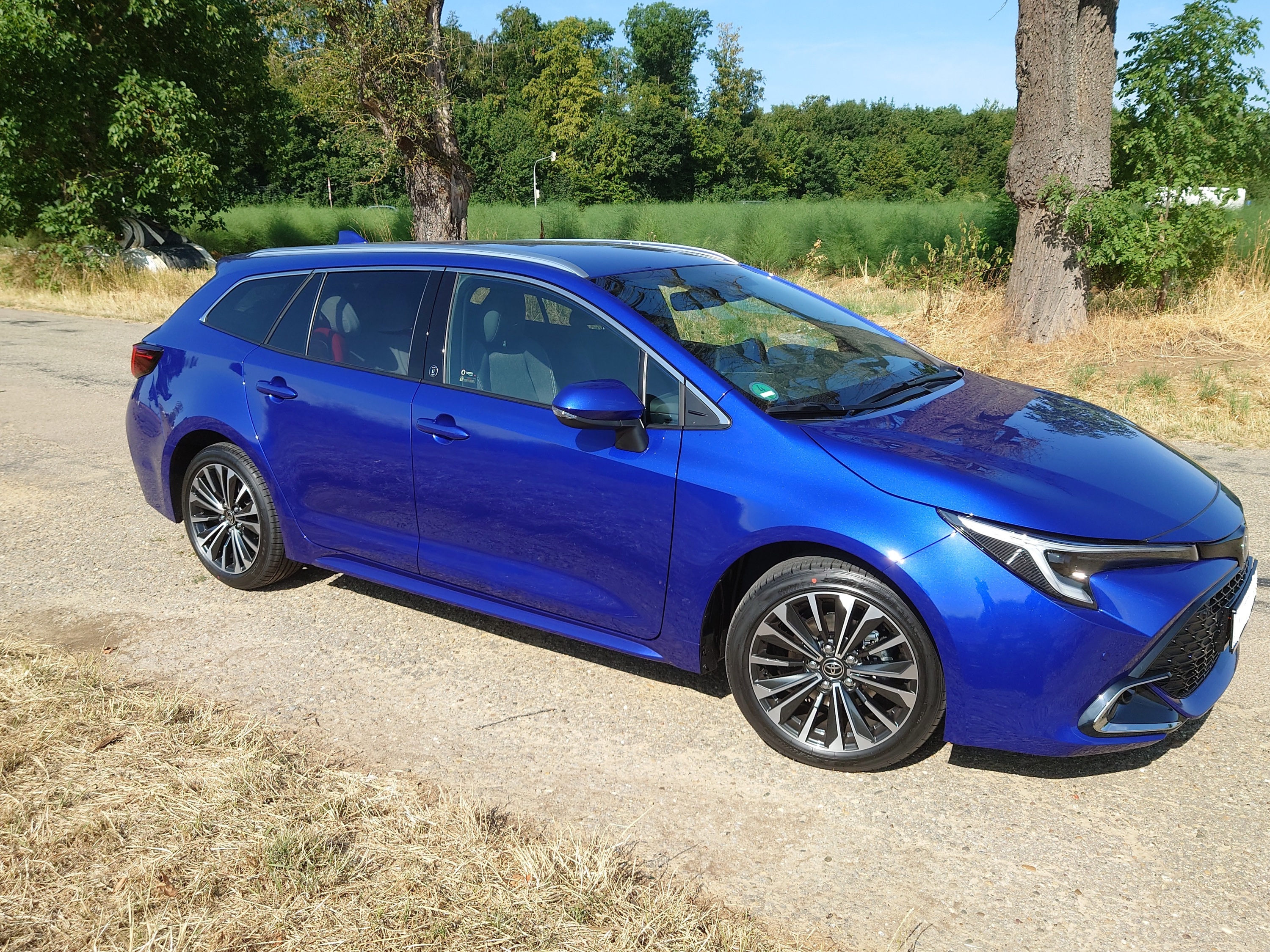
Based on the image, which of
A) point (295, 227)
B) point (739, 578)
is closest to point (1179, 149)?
point (739, 578)

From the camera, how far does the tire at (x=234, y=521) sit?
4.90m

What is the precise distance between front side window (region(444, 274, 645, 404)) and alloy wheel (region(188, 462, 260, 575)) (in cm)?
150

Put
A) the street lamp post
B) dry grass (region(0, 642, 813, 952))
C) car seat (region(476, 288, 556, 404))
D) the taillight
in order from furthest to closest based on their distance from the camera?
the street lamp post → the taillight → car seat (region(476, 288, 556, 404)) → dry grass (region(0, 642, 813, 952))

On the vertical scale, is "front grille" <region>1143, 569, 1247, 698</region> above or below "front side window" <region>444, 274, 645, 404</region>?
below

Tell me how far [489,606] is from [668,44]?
106 m

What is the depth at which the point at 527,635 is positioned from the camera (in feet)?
15.3

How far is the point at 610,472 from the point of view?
3.68 m

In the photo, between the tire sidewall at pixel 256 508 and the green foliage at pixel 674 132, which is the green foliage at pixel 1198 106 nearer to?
the tire sidewall at pixel 256 508

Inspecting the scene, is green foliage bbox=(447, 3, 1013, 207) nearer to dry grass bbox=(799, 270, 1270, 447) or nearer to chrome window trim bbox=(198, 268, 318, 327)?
dry grass bbox=(799, 270, 1270, 447)

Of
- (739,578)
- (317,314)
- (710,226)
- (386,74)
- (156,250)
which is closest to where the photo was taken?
(739,578)

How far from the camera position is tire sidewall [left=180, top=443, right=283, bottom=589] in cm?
487

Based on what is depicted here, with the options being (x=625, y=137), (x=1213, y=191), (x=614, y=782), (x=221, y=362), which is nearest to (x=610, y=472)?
(x=614, y=782)

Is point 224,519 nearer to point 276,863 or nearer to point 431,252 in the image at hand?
point 431,252

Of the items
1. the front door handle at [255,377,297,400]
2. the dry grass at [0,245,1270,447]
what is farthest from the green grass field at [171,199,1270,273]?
the front door handle at [255,377,297,400]
